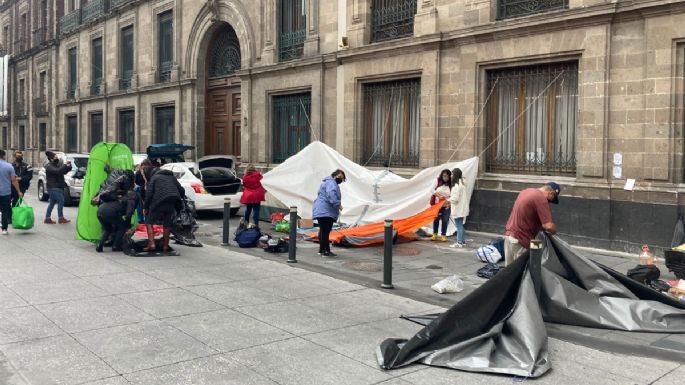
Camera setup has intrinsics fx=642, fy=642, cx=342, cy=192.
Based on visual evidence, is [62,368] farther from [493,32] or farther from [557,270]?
[493,32]

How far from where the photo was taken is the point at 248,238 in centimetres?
1187

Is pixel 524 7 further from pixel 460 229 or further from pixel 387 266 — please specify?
pixel 387 266

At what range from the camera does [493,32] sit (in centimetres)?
1298

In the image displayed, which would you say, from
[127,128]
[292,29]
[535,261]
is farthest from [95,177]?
[127,128]

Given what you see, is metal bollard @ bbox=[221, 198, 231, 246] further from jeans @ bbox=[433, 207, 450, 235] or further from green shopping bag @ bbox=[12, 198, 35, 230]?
jeans @ bbox=[433, 207, 450, 235]

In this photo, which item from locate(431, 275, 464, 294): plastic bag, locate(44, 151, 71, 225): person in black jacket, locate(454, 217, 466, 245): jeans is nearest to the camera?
locate(431, 275, 464, 294): plastic bag

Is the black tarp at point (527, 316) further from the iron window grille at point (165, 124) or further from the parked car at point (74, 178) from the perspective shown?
the iron window grille at point (165, 124)

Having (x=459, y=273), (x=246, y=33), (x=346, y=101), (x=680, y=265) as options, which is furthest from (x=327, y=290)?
(x=246, y=33)

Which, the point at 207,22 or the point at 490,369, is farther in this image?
the point at 207,22

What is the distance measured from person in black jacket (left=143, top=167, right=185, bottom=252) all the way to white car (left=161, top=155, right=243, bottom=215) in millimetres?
4957

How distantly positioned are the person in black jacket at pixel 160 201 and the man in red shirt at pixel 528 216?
5707 millimetres

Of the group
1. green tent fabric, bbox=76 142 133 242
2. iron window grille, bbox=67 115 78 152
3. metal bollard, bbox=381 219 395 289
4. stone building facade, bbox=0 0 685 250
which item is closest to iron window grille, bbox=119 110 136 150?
stone building facade, bbox=0 0 685 250

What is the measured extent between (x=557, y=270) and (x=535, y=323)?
153 centimetres

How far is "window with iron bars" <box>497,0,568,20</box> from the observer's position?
12344 mm
